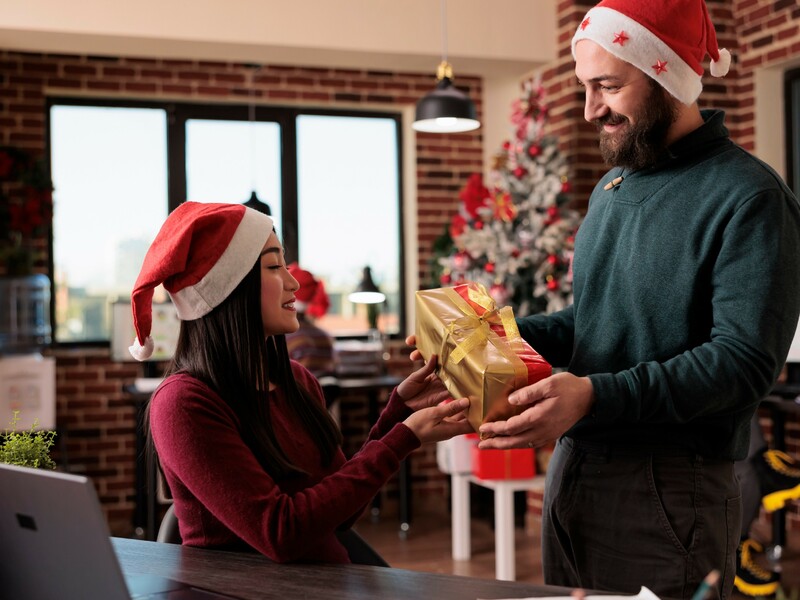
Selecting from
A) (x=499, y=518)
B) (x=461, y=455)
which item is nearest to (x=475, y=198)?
(x=461, y=455)

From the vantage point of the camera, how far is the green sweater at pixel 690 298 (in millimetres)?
1641

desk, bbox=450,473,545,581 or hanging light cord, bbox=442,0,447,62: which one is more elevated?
hanging light cord, bbox=442,0,447,62

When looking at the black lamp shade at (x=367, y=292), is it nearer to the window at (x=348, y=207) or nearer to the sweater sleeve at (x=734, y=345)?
the window at (x=348, y=207)

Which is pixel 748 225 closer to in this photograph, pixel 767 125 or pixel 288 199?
pixel 767 125

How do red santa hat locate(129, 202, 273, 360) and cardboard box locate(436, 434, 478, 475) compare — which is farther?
cardboard box locate(436, 434, 478, 475)

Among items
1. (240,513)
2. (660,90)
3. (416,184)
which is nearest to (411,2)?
(416,184)

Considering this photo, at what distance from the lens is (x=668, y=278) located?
1.75 meters

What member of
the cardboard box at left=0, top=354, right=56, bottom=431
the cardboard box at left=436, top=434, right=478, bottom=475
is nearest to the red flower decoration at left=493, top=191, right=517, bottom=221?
the cardboard box at left=436, top=434, right=478, bottom=475

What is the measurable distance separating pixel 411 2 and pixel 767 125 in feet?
6.91

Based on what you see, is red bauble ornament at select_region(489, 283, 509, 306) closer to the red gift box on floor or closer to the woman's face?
the red gift box on floor

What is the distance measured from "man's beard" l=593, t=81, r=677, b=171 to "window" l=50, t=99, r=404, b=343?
4661 millimetres

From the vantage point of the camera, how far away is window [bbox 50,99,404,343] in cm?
617

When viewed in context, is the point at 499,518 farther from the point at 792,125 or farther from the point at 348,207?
the point at 348,207

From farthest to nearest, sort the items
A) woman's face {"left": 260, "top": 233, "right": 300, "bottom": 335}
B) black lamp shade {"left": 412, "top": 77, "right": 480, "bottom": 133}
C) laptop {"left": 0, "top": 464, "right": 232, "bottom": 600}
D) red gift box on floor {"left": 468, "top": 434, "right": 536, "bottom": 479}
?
black lamp shade {"left": 412, "top": 77, "right": 480, "bottom": 133} → red gift box on floor {"left": 468, "top": 434, "right": 536, "bottom": 479} → woman's face {"left": 260, "top": 233, "right": 300, "bottom": 335} → laptop {"left": 0, "top": 464, "right": 232, "bottom": 600}
